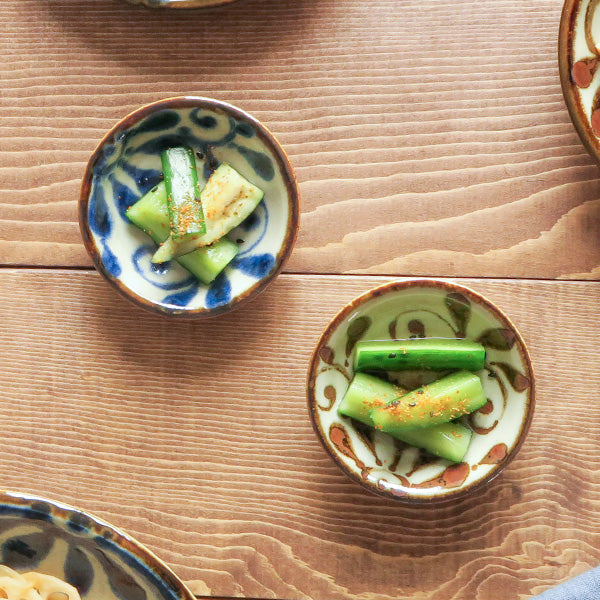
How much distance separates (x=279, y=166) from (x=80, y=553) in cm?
77

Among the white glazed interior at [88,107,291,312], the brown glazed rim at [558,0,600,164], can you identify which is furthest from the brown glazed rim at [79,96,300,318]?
the brown glazed rim at [558,0,600,164]

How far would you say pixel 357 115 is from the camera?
1507 millimetres

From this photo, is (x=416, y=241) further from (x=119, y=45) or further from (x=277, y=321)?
(x=119, y=45)

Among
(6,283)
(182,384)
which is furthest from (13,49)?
(182,384)

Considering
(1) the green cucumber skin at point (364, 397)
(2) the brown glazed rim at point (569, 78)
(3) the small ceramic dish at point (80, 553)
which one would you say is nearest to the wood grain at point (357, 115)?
(2) the brown glazed rim at point (569, 78)

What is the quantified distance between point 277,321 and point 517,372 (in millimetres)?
466

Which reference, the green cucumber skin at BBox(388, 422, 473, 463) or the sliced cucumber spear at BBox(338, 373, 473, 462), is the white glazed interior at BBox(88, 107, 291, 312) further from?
the green cucumber skin at BBox(388, 422, 473, 463)

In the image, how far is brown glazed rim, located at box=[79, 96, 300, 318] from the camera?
1.39 metres

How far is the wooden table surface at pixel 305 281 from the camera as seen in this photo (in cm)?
146

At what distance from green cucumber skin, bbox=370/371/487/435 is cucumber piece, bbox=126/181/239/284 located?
15.7 inches

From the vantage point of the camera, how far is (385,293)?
136cm

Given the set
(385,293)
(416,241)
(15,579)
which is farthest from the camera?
(416,241)

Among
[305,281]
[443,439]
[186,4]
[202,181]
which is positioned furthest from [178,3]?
[443,439]

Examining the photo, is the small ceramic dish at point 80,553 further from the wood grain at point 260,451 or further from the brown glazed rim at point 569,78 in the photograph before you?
the brown glazed rim at point 569,78
